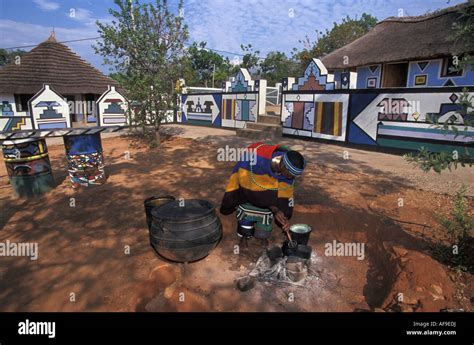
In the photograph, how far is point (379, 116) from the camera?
9062mm

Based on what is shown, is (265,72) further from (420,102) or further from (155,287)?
(155,287)

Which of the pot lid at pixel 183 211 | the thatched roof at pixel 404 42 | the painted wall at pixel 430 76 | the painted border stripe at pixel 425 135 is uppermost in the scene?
the thatched roof at pixel 404 42

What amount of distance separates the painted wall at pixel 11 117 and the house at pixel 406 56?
14791 millimetres

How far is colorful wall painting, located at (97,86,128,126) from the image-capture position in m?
15.7

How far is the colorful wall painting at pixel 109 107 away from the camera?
1572 cm

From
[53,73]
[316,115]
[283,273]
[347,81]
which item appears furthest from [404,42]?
[53,73]

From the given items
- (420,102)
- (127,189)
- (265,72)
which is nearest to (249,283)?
(127,189)

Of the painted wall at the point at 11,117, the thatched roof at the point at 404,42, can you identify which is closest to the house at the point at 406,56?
the thatched roof at the point at 404,42

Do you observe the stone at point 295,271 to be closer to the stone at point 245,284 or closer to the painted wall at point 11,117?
the stone at point 245,284

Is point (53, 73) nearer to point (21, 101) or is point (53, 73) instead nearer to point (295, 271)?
point (21, 101)

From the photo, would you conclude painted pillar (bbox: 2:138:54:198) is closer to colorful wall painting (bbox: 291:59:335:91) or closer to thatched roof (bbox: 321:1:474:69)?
colorful wall painting (bbox: 291:59:335:91)

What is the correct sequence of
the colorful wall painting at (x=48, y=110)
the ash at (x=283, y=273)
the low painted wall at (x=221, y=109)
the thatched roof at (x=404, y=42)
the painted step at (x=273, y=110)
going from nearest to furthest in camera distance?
the ash at (x=283, y=273)
the thatched roof at (x=404, y=42)
the low painted wall at (x=221, y=109)
the colorful wall painting at (x=48, y=110)
the painted step at (x=273, y=110)

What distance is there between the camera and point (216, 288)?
3191 millimetres

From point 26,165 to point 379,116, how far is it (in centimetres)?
916
